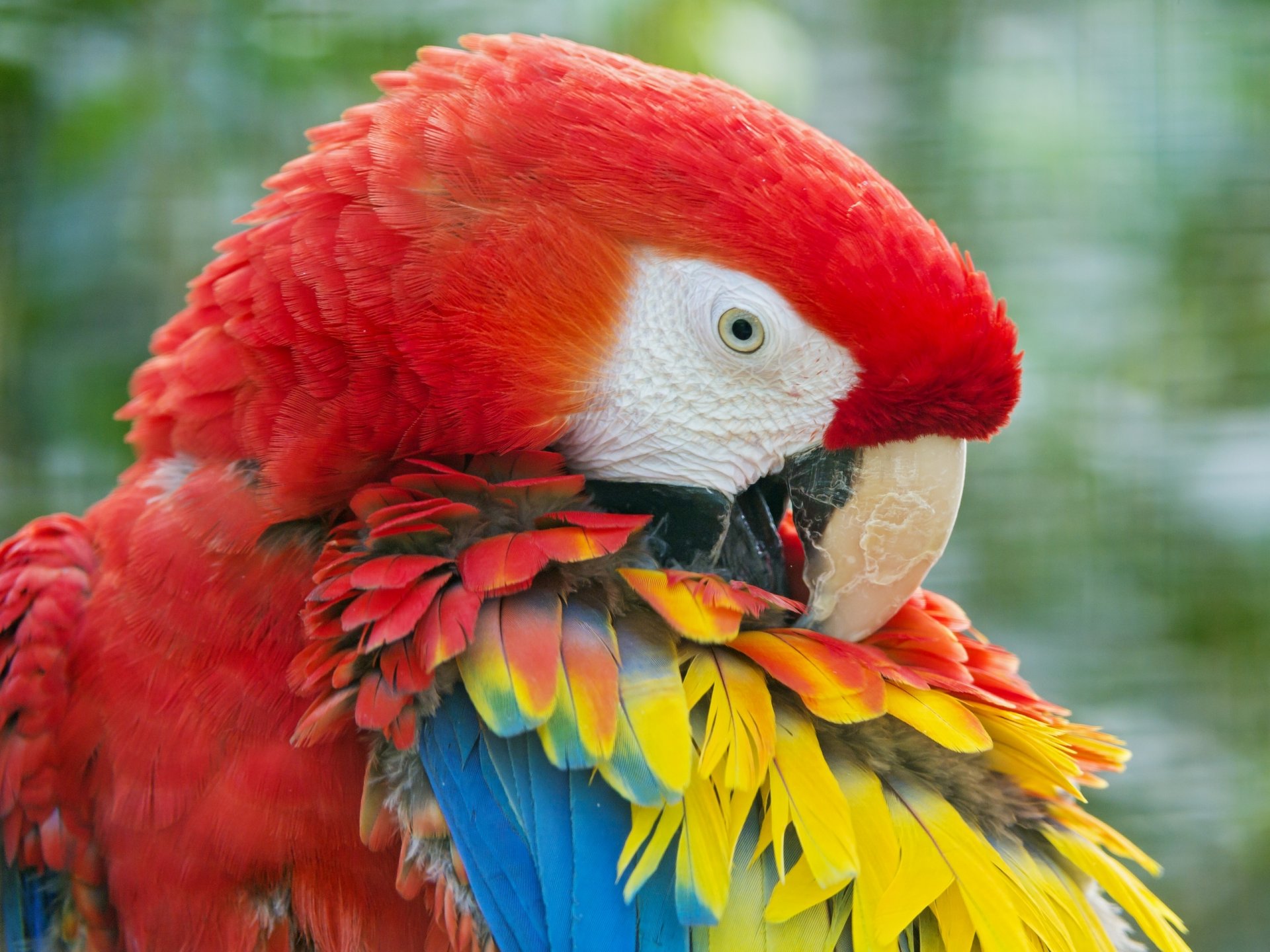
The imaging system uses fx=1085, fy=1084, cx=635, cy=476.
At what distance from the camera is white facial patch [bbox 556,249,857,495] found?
2.26ft

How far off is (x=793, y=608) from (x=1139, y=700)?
105 centimetres

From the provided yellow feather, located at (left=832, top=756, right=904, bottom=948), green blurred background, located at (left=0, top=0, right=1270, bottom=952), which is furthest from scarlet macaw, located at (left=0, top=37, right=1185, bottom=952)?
green blurred background, located at (left=0, top=0, right=1270, bottom=952)

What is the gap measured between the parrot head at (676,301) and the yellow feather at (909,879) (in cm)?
15

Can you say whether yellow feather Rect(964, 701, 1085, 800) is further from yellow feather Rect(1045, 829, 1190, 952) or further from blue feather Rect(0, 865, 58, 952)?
blue feather Rect(0, 865, 58, 952)

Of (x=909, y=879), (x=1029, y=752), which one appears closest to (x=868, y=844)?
(x=909, y=879)

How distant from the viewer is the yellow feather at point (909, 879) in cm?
60

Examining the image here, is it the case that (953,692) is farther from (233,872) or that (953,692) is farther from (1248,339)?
(1248,339)

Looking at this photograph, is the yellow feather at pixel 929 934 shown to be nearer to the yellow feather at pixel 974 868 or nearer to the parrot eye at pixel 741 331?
the yellow feather at pixel 974 868

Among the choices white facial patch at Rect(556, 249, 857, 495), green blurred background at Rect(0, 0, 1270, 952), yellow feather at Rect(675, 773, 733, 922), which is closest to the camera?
yellow feather at Rect(675, 773, 733, 922)

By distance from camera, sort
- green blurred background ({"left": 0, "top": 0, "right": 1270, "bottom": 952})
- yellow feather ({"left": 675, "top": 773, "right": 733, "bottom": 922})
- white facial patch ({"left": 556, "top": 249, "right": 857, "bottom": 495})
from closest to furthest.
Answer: yellow feather ({"left": 675, "top": 773, "right": 733, "bottom": 922}), white facial patch ({"left": 556, "top": 249, "right": 857, "bottom": 495}), green blurred background ({"left": 0, "top": 0, "right": 1270, "bottom": 952})

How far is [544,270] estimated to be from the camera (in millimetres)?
685

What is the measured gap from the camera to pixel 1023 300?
149 centimetres

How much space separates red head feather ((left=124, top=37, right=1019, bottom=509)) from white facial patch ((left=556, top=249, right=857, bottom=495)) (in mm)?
13

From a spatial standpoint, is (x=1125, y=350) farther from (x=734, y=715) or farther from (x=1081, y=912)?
(x=734, y=715)
